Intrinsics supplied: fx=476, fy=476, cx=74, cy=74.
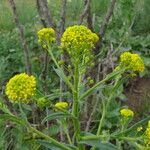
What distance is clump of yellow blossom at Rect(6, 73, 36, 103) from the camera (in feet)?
5.61

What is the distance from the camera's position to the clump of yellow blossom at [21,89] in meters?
1.71

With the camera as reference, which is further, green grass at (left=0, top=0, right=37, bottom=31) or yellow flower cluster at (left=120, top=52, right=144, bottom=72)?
green grass at (left=0, top=0, right=37, bottom=31)

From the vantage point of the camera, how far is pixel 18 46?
4.29 m

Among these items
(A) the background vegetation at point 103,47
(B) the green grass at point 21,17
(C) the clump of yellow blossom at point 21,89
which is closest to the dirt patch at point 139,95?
(A) the background vegetation at point 103,47

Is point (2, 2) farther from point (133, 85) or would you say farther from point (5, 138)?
point (5, 138)

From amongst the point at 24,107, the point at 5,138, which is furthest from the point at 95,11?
the point at 5,138

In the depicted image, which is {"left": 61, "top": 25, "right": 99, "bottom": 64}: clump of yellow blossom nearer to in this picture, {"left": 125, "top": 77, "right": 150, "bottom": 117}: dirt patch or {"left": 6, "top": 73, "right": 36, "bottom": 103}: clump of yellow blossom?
{"left": 6, "top": 73, "right": 36, "bottom": 103}: clump of yellow blossom

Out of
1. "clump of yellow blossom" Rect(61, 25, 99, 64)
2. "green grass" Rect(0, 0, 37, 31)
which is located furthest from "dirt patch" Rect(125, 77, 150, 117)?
"clump of yellow blossom" Rect(61, 25, 99, 64)

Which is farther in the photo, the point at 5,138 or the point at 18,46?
the point at 18,46

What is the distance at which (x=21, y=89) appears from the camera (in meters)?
1.72

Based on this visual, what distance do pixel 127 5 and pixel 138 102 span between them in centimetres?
77

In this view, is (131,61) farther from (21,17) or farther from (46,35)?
(21,17)

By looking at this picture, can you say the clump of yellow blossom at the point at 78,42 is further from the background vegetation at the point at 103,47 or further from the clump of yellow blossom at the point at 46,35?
the background vegetation at the point at 103,47

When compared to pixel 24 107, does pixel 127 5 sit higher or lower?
higher
